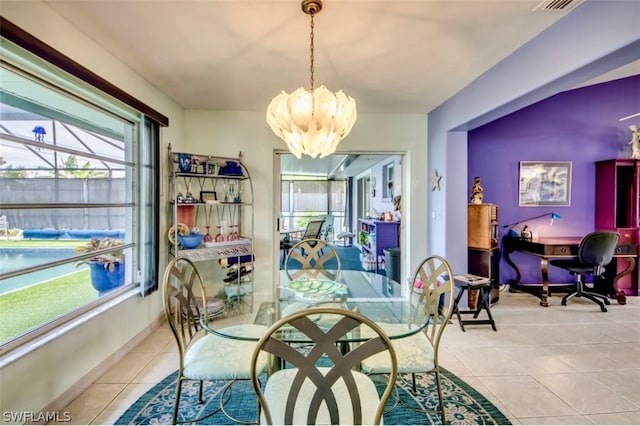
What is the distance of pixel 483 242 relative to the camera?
3.66 metres

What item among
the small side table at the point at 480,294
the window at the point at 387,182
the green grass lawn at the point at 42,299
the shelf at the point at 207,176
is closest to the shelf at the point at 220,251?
the shelf at the point at 207,176

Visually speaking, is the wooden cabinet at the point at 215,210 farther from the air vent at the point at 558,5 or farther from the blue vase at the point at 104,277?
the air vent at the point at 558,5

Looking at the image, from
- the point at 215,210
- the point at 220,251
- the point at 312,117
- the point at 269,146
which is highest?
the point at 269,146

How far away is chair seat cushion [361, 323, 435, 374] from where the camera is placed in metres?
1.63

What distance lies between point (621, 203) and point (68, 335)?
6.47 meters

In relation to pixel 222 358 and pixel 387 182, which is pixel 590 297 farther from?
pixel 222 358

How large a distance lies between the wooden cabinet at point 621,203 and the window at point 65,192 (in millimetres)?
5942

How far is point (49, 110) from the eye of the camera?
1.96 m

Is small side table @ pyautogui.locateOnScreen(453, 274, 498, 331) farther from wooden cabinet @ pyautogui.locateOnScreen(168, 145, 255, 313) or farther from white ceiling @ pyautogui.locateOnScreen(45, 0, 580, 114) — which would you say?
wooden cabinet @ pyautogui.locateOnScreen(168, 145, 255, 313)

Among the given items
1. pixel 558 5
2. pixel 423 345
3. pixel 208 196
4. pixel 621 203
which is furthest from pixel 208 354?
pixel 621 203

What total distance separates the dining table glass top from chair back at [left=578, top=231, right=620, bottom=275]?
113 inches

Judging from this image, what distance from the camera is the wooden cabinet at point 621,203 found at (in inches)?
161

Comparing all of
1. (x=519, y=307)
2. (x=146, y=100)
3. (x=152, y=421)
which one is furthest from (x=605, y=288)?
(x=146, y=100)

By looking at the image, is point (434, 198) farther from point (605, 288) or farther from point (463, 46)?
point (605, 288)
